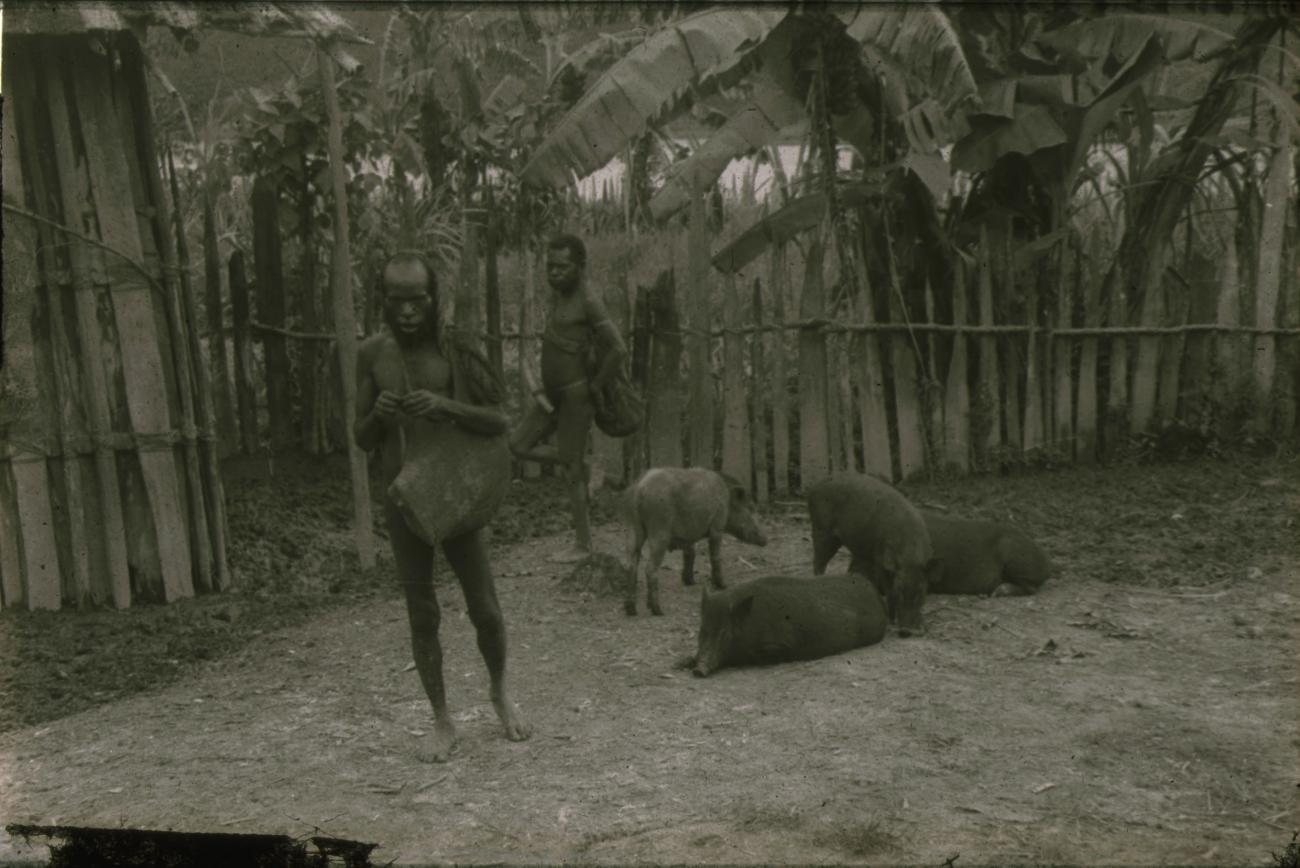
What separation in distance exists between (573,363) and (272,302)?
277cm

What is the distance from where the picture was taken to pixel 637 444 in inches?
377

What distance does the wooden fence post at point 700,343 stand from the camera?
912 centimetres

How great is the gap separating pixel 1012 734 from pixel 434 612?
81.9 inches

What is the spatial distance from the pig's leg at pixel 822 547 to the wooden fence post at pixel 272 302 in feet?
14.3

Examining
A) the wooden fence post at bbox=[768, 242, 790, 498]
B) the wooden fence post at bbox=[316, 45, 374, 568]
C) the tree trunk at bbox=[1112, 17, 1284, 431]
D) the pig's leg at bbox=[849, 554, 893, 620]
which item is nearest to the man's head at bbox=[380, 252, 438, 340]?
the wooden fence post at bbox=[316, 45, 374, 568]

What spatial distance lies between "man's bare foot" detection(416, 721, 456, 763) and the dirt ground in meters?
0.06

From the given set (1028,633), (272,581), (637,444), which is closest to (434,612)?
(1028,633)

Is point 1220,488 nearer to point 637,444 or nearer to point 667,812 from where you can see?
point 637,444

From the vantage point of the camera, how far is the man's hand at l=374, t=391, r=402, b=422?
13.2ft

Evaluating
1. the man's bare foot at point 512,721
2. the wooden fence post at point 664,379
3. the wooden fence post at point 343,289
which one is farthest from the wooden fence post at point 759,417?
the man's bare foot at point 512,721

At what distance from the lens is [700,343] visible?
366 inches

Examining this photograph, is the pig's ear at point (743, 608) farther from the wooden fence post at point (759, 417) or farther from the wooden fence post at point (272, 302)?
the wooden fence post at point (272, 302)

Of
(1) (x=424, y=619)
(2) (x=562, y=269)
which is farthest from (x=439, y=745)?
(2) (x=562, y=269)

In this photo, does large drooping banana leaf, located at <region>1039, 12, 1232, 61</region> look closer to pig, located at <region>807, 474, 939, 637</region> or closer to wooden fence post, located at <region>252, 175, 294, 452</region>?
pig, located at <region>807, 474, 939, 637</region>
